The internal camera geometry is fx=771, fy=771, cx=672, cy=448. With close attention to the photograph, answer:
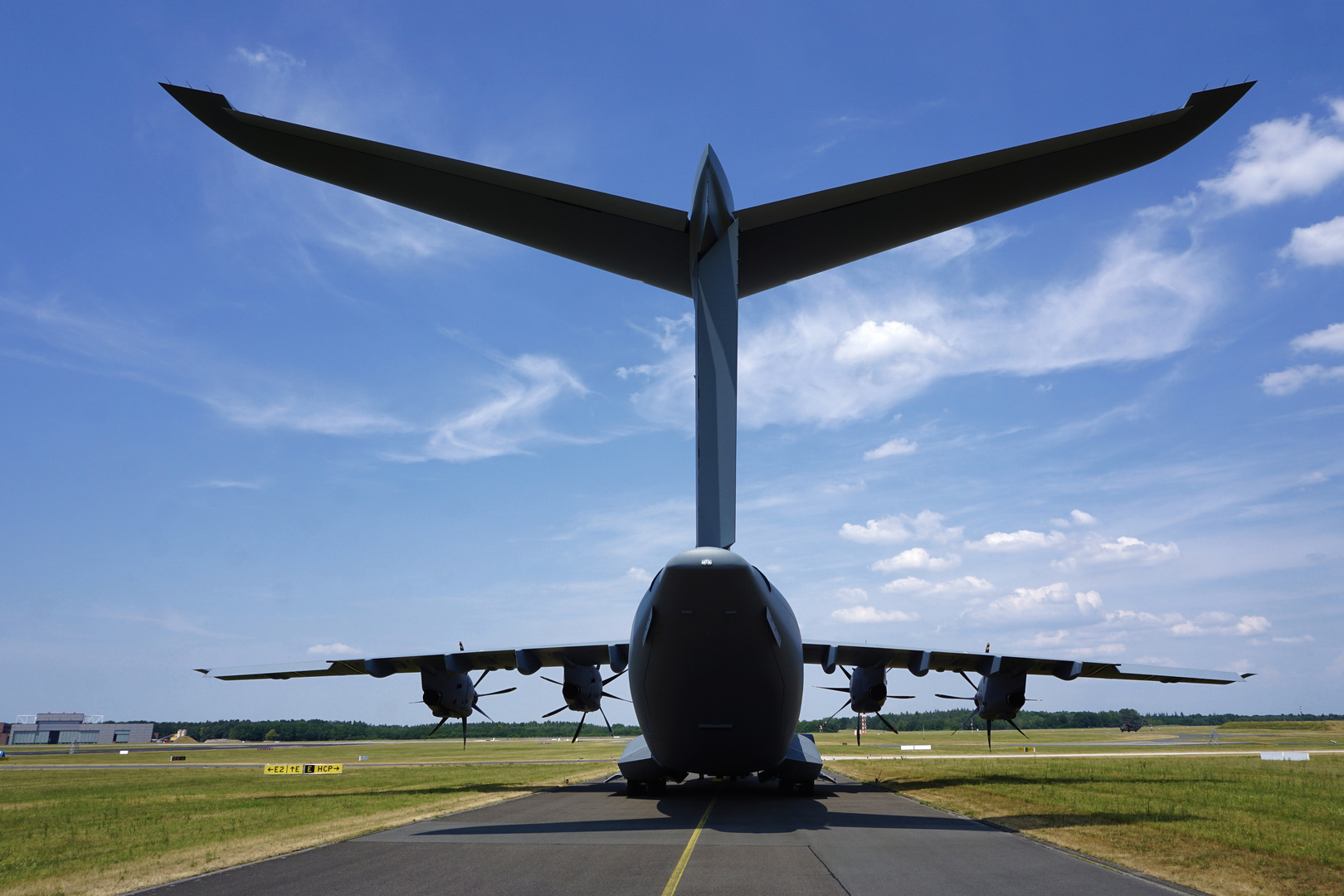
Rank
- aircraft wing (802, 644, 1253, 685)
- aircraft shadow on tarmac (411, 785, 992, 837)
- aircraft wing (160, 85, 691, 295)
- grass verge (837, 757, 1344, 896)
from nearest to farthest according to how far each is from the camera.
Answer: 1. aircraft wing (160, 85, 691, 295)
2. grass verge (837, 757, 1344, 896)
3. aircraft shadow on tarmac (411, 785, 992, 837)
4. aircraft wing (802, 644, 1253, 685)

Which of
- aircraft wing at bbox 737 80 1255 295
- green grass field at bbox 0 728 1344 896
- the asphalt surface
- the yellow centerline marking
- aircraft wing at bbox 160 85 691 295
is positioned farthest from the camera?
green grass field at bbox 0 728 1344 896

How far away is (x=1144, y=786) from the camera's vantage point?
1922 cm

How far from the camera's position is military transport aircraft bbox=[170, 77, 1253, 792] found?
676 centimetres

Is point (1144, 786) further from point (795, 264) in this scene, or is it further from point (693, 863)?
point (795, 264)

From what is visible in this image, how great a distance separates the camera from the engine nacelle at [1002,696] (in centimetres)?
1961

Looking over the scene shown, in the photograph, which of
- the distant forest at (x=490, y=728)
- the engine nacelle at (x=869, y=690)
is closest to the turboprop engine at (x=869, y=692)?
the engine nacelle at (x=869, y=690)

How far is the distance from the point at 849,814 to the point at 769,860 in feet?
17.8

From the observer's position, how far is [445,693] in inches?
815

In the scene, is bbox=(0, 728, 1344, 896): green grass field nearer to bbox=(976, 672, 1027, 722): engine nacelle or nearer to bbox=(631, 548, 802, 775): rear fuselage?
bbox=(976, 672, 1027, 722): engine nacelle

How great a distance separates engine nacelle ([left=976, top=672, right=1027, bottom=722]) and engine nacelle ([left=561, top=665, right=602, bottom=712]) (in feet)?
32.7

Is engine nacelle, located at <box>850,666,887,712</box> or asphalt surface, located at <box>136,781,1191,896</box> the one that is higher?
engine nacelle, located at <box>850,666,887,712</box>

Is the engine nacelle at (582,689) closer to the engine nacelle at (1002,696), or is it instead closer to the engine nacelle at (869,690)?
the engine nacelle at (869,690)

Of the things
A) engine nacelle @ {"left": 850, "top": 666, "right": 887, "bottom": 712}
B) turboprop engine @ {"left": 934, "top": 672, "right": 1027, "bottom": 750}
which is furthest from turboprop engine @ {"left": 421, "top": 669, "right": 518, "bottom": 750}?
turboprop engine @ {"left": 934, "top": 672, "right": 1027, "bottom": 750}

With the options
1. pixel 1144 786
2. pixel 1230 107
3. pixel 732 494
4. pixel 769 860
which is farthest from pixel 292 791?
pixel 1230 107
